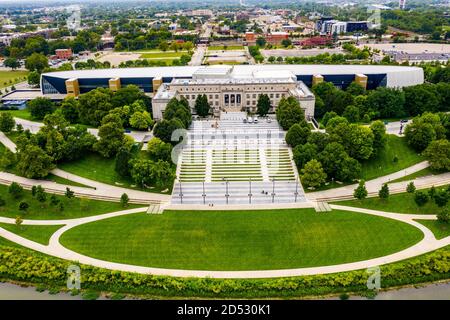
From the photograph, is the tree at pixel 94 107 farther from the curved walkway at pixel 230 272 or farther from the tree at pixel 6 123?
the curved walkway at pixel 230 272

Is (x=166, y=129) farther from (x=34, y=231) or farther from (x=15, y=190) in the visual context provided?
(x=34, y=231)

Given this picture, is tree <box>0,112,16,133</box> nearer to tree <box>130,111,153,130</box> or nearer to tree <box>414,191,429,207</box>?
tree <box>130,111,153,130</box>

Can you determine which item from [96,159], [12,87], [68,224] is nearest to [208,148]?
[96,159]

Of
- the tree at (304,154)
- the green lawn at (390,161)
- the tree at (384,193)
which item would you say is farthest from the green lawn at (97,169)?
the green lawn at (390,161)

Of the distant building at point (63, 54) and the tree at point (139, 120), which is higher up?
the distant building at point (63, 54)

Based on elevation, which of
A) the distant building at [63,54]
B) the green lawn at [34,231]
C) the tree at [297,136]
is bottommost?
the green lawn at [34,231]

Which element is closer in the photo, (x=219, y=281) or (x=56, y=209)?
(x=219, y=281)

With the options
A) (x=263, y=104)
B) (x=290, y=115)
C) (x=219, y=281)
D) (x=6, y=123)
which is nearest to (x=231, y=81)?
(x=263, y=104)
